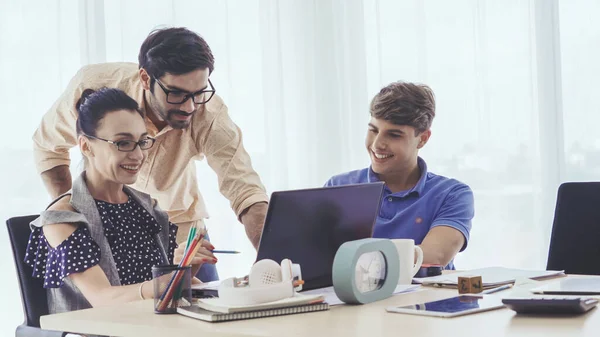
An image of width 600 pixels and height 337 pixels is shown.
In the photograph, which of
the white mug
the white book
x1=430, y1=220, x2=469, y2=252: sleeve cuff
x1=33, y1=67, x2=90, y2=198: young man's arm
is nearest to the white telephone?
the white book

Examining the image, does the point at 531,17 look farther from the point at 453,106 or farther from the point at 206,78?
the point at 206,78

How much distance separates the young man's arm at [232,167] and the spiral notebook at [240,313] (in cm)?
Answer: 98

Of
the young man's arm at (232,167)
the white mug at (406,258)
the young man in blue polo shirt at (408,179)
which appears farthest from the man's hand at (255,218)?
the white mug at (406,258)

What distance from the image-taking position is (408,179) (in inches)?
94.8

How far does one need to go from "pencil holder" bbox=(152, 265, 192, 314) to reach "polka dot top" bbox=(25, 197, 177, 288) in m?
0.39

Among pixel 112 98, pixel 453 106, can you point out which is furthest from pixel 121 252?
pixel 453 106

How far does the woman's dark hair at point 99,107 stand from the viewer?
2.05 metres

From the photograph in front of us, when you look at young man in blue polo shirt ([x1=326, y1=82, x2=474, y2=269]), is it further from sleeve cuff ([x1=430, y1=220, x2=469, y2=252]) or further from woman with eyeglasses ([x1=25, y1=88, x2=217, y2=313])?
woman with eyeglasses ([x1=25, y1=88, x2=217, y2=313])

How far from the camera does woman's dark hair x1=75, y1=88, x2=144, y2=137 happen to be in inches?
80.7

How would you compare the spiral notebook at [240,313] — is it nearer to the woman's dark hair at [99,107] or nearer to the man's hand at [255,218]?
the woman's dark hair at [99,107]

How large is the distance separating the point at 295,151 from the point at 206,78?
2005 millimetres

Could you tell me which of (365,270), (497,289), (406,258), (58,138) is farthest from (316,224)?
(58,138)

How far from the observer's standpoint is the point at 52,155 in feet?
8.64

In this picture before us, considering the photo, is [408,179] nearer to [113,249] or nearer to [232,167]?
[232,167]
